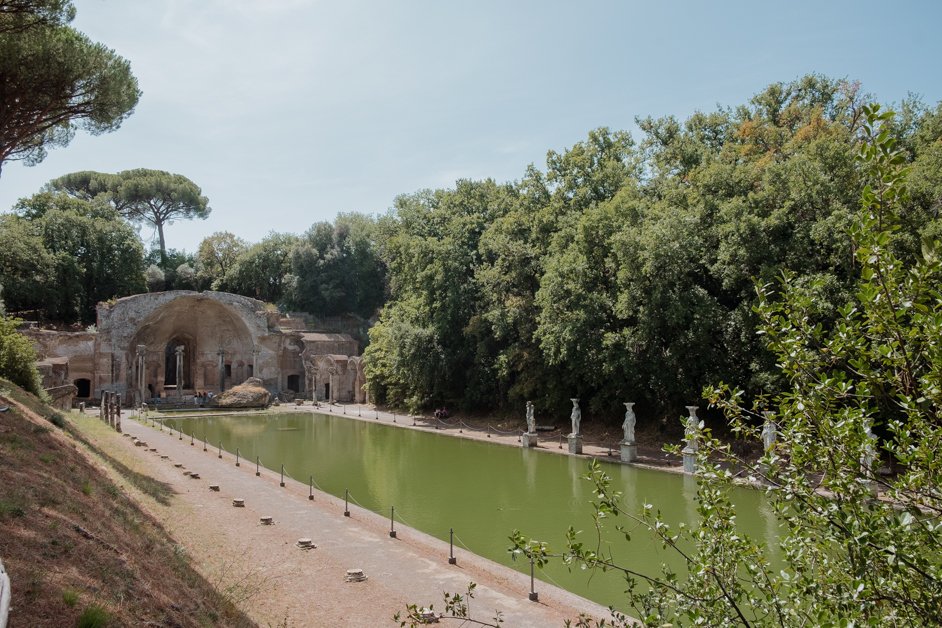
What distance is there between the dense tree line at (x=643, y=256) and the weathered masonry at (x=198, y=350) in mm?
9718

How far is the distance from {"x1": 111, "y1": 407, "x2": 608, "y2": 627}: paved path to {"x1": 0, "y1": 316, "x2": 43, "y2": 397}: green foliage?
969cm

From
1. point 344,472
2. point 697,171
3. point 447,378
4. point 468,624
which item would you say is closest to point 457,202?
point 447,378

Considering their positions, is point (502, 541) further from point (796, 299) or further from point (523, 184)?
point (523, 184)

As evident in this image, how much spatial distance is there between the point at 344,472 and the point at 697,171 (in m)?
16.3

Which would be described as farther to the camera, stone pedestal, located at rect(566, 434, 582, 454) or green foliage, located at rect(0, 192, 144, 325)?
green foliage, located at rect(0, 192, 144, 325)

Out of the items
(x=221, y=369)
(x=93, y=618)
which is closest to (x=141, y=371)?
(x=221, y=369)

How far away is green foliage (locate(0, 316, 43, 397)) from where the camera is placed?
66.5 ft

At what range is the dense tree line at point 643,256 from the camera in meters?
18.4

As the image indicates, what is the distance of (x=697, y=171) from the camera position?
913 inches

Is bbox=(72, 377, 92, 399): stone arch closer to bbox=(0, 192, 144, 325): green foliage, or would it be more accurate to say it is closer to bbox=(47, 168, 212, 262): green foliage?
bbox=(0, 192, 144, 325): green foliage

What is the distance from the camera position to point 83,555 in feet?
21.7

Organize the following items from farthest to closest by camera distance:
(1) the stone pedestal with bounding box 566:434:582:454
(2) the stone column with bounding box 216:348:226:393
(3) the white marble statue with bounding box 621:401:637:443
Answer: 1. (2) the stone column with bounding box 216:348:226:393
2. (1) the stone pedestal with bounding box 566:434:582:454
3. (3) the white marble statue with bounding box 621:401:637:443

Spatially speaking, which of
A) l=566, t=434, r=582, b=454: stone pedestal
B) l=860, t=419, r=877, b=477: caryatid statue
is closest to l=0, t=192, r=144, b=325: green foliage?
l=566, t=434, r=582, b=454: stone pedestal

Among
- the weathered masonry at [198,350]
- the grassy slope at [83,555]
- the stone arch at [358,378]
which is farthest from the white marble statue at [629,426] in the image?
the weathered masonry at [198,350]
